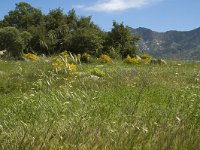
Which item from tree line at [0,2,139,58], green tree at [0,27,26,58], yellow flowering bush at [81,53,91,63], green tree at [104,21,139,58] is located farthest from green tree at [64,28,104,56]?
green tree at [0,27,26,58]


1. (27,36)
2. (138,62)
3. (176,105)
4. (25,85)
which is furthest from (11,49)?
(176,105)

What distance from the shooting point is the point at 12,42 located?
3744 centimetres

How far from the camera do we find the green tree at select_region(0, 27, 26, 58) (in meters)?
36.7

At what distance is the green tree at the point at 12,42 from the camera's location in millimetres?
36656

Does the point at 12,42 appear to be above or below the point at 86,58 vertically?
above

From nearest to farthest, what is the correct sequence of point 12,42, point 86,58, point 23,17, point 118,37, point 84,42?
point 86,58 < point 12,42 < point 84,42 < point 118,37 < point 23,17

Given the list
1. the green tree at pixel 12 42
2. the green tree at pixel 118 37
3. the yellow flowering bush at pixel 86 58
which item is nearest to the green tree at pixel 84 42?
the green tree at pixel 118 37

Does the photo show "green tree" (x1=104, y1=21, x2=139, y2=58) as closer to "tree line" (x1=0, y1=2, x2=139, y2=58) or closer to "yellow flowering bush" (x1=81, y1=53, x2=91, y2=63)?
"tree line" (x1=0, y1=2, x2=139, y2=58)

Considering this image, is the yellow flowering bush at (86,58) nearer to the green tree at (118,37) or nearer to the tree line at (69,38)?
the tree line at (69,38)

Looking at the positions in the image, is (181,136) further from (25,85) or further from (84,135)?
(25,85)

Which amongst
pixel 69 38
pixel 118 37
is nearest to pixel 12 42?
pixel 69 38

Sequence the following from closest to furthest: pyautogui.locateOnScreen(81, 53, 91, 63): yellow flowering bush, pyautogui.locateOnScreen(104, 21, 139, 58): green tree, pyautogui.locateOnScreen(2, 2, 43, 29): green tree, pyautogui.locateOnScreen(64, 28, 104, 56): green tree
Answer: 1. pyautogui.locateOnScreen(81, 53, 91, 63): yellow flowering bush
2. pyautogui.locateOnScreen(64, 28, 104, 56): green tree
3. pyautogui.locateOnScreen(104, 21, 139, 58): green tree
4. pyautogui.locateOnScreen(2, 2, 43, 29): green tree

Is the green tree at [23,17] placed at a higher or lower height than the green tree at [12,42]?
higher

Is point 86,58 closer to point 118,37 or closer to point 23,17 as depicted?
point 118,37
